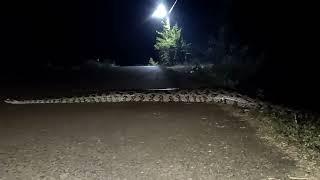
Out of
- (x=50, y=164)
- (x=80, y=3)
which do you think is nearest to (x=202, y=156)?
(x=50, y=164)

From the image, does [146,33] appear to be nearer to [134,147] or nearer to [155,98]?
[155,98]

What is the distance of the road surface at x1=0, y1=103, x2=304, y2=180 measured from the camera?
17.9ft

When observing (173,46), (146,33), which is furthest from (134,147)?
(146,33)

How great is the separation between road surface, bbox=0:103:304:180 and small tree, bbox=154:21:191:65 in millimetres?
30166

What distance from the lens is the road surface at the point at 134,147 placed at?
17.9 ft

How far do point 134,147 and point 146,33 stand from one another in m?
62.0

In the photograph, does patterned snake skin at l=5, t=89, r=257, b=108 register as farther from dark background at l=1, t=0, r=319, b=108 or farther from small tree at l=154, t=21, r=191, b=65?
small tree at l=154, t=21, r=191, b=65

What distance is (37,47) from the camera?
118 ft

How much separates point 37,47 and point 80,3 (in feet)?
51.8

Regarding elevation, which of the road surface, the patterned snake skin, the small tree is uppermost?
the small tree

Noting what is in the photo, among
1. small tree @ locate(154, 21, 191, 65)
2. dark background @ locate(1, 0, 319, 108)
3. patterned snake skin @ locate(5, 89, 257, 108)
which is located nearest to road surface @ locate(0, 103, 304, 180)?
patterned snake skin @ locate(5, 89, 257, 108)

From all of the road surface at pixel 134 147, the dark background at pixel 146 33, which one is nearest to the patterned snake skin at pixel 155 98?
the road surface at pixel 134 147

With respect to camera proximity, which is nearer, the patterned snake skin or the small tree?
the patterned snake skin

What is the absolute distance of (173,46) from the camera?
4053 centimetres
